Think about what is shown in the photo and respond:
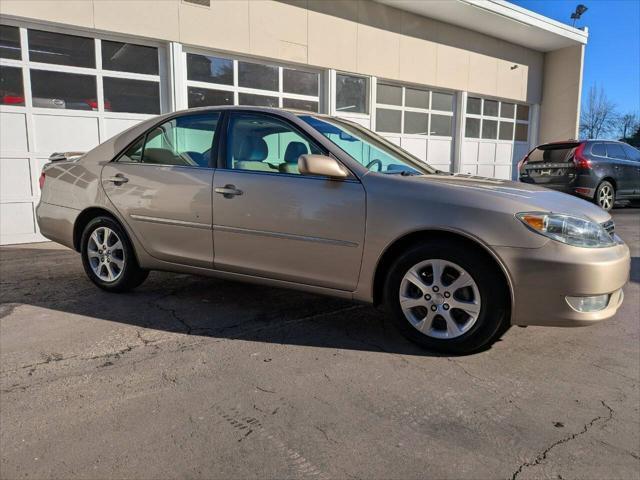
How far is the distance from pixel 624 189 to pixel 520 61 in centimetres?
636

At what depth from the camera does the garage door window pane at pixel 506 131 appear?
50.8 ft

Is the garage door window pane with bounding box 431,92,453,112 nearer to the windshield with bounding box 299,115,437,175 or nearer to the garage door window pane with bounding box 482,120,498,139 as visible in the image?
the garage door window pane with bounding box 482,120,498,139

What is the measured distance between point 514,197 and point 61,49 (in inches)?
274

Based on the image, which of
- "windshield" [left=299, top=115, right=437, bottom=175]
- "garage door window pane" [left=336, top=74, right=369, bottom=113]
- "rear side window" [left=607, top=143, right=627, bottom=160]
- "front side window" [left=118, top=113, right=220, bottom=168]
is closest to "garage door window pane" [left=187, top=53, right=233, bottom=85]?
"garage door window pane" [left=336, top=74, right=369, bottom=113]

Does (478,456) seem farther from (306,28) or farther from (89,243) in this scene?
(306,28)

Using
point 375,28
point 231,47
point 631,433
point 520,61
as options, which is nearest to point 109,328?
point 631,433

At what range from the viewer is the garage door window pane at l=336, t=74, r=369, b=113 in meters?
11.0

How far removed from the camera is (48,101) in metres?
7.43

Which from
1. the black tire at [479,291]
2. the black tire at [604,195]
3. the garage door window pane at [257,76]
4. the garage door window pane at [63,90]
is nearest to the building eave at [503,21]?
the garage door window pane at [257,76]

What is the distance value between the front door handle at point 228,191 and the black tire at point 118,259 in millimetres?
1149

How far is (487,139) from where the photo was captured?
14.9 meters

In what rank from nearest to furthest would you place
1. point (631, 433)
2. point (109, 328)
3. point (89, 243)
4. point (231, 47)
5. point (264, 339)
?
point (631, 433) → point (264, 339) → point (109, 328) → point (89, 243) → point (231, 47)

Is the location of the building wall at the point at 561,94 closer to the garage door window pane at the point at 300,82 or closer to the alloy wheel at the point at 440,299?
the garage door window pane at the point at 300,82

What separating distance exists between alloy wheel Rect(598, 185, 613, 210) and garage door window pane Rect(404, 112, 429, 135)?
172 inches
